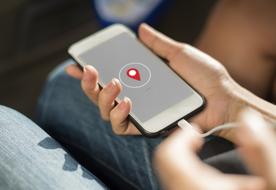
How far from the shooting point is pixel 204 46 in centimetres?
88

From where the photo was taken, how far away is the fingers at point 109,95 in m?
0.66

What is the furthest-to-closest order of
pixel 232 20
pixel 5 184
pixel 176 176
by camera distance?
pixel 232 20 → pixel 5 184 → pixel 176 176

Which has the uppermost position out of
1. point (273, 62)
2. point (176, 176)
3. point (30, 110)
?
point (176, 176)

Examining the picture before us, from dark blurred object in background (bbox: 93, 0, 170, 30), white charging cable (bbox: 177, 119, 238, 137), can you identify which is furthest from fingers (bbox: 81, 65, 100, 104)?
dark blurred object in background (bbox: 93, 0, 170, 30)

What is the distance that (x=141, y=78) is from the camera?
0.74 m

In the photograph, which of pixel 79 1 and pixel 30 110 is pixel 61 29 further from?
pixel 30 110

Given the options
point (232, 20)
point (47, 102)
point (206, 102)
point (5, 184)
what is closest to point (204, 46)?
point (232, 20)

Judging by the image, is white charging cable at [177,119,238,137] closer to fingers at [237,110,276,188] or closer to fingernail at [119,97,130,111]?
fingernail at [119,97,130,111]

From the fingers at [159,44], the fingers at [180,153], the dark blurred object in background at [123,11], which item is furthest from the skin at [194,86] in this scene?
the dark blurred object in background at [123,11]

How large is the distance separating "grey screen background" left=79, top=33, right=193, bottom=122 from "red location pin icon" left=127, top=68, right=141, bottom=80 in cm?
2

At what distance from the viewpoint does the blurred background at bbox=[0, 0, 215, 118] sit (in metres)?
1.15

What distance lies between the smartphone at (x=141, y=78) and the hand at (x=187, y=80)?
1 cm

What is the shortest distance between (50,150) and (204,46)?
0.35 m

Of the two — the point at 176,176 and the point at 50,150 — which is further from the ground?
the point at 176,176
